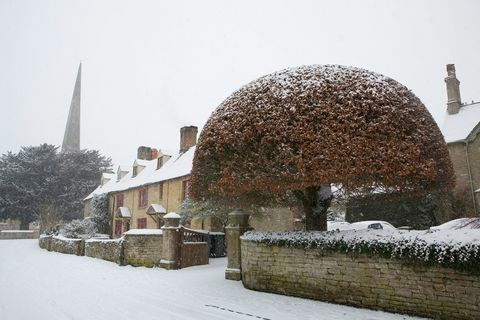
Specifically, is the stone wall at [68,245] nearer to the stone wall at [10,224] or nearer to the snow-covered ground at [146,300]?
the snow-covered ground at [146,300]

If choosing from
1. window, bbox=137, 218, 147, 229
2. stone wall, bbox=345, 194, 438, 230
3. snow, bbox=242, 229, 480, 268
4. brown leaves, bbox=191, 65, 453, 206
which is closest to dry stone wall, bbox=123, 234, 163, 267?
brown leaves, bbox=191, 65, 453, 206

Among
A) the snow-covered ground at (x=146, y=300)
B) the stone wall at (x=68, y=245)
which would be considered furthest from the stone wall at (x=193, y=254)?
the stone wall at (x=68, y=245)

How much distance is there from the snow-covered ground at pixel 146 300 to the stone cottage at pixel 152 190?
12477mm

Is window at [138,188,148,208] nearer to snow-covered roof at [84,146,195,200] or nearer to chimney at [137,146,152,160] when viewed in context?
snow-covered roof at [84,146,195,200]

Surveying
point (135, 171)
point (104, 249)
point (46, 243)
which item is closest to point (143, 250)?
point (104, 249)

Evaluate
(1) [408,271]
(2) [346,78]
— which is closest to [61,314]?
(1) [408,271]

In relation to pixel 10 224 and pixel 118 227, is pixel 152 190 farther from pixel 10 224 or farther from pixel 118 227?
pixel 10 224

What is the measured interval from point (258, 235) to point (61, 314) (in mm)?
5289

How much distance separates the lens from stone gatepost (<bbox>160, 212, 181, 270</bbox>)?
47.8ft

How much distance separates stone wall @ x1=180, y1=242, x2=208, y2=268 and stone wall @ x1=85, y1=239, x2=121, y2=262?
130 inches

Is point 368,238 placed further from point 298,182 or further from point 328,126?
point 328,126

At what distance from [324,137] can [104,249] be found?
49.1 ft

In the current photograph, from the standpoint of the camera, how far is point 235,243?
38.7ft

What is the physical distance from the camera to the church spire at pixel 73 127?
254 feet
